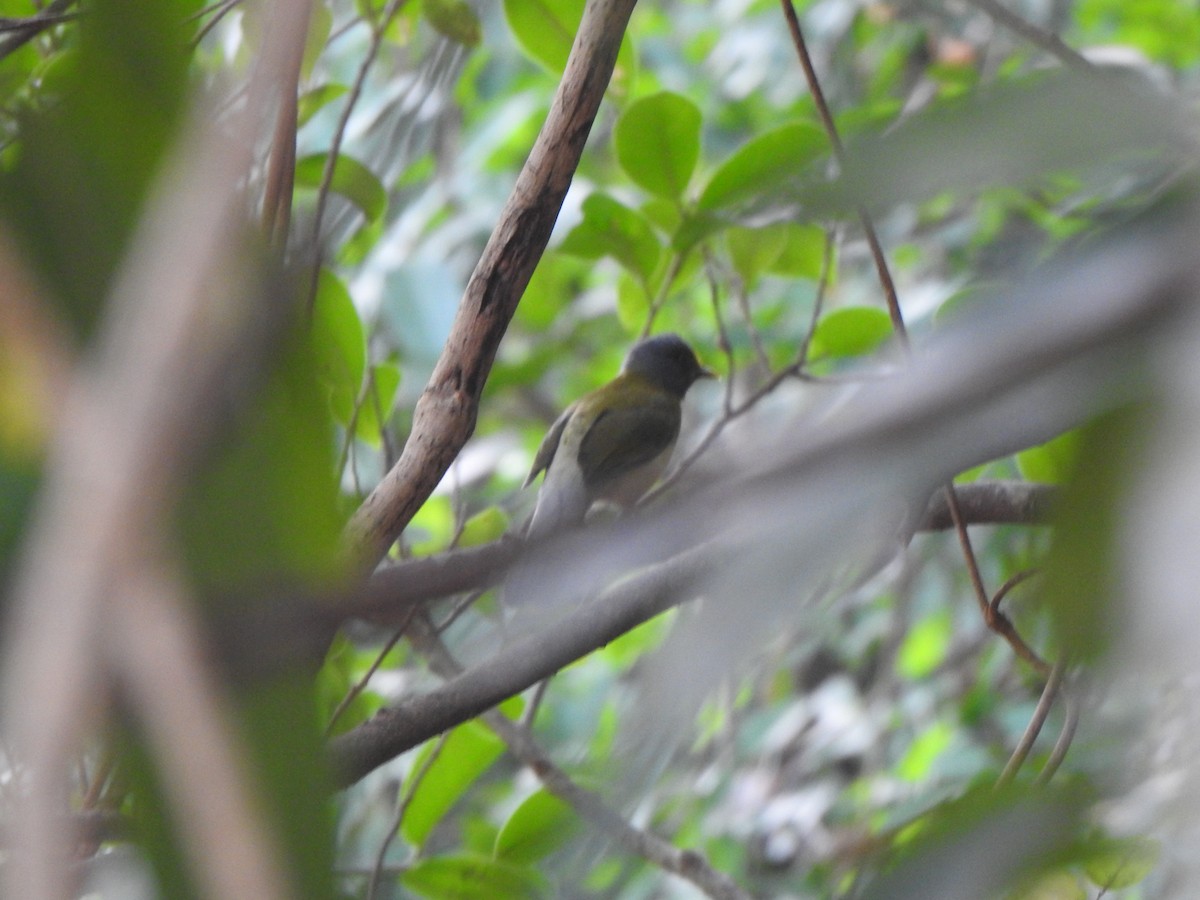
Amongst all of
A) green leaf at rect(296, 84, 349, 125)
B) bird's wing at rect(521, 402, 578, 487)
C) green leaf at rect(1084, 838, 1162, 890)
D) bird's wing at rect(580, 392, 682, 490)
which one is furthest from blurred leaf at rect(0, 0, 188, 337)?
bird's wing at rect(580, 392, 682, 490)

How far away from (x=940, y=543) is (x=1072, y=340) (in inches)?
100

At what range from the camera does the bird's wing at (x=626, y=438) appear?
2.78 meters

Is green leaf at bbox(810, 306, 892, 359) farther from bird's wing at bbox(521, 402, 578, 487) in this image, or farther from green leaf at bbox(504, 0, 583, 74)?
bird's wing at bbox(521, 402, 578, 487)

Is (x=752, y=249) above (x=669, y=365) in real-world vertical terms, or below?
above

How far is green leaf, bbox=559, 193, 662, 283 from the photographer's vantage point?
1.77m

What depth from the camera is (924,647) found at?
136 inches

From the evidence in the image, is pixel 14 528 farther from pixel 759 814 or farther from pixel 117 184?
pixel 759 814

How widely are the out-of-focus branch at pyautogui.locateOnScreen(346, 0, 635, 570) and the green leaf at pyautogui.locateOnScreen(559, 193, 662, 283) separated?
0.63m

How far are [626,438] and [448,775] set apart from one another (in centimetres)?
139

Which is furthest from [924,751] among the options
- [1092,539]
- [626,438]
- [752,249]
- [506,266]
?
[1092,539]

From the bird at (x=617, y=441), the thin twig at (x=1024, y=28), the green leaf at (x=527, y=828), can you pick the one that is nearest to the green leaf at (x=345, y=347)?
the green leaf at (x=527, y=828)

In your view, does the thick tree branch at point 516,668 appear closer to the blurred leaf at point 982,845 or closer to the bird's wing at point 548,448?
the blurred leaf at point 982,845

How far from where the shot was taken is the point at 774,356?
3234 mm

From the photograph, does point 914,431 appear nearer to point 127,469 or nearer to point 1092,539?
point 1092,539
